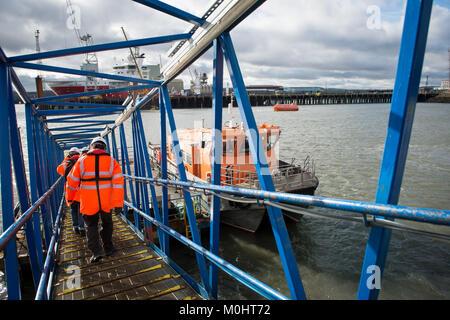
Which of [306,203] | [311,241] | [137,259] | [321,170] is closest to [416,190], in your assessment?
[321,170]

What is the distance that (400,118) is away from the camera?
49.9 inches

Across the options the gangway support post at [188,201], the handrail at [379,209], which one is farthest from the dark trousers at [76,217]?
the handrail at [379,209]

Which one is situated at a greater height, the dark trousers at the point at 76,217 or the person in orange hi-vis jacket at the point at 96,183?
the person in orange hi-vis jacket at the point at 96,183

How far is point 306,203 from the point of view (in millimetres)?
1533

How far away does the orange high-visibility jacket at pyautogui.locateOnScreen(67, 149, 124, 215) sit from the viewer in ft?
12.5

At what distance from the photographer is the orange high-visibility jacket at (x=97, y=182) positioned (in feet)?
12.5

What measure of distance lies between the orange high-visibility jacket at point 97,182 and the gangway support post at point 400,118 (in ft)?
10.9

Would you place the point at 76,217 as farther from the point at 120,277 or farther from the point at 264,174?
the point at 264,174

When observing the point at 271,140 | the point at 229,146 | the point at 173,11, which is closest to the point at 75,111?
the point at 229,146

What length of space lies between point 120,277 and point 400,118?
3.79m

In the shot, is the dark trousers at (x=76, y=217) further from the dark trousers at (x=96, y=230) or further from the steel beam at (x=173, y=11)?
the steel beam at (x=173, y=11)

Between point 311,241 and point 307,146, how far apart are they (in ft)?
60.6
